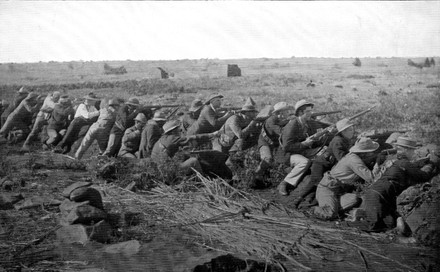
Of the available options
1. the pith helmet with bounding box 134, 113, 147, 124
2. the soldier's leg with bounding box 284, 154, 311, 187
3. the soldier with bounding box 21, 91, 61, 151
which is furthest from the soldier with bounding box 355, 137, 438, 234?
the soldier with bounding box 21, 91, 61, 151

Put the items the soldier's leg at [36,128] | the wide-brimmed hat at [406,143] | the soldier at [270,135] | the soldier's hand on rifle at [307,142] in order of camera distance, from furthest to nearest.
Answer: the soldier's leg at [36,128] → the soldier at [270,135] → the soldier's hand on rifle at [307,142] → the wide-brimmed hat at [406,143]

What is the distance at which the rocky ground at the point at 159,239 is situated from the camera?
4.61 m

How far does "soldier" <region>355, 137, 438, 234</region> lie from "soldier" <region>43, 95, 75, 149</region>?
848 centimetres

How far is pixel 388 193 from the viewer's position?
561cm

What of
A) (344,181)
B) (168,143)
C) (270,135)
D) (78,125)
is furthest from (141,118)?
(344,181)

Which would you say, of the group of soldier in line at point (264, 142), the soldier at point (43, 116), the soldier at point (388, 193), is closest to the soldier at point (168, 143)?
the group of soldier in line at point (264, 142)

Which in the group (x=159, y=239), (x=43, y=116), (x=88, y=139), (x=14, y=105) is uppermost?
(x=14, y=105)

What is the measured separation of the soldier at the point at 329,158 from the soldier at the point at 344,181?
0.22m

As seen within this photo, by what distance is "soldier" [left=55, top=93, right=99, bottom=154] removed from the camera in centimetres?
1075

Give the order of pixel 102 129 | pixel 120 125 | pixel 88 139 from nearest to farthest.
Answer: pixel 120 125, pixel 88 139, pixel 102 129

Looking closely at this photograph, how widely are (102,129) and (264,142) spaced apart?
4.45 metres

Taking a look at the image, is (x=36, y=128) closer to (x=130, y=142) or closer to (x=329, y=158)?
(x=130, y=142)

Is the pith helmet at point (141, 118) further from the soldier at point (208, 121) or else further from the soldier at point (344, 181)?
the soldier at point (344, 181)

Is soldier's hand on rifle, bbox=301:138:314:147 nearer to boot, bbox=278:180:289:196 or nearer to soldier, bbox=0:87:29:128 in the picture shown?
boot, bbox=278:180:289:196
